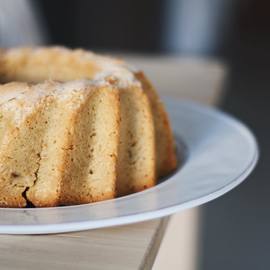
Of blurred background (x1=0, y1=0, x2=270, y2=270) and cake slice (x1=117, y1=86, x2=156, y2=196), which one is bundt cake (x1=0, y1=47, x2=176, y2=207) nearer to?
cake slice (x1=117, y1=86, x2=156, y2=196)

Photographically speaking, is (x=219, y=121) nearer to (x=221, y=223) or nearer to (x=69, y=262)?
(x=69, y=262)

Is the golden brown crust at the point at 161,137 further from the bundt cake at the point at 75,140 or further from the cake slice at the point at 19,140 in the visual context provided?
the cake slice at the point at 19,140

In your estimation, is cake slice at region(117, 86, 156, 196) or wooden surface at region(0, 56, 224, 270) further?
cake slice at region(117, 86, 156, 196)

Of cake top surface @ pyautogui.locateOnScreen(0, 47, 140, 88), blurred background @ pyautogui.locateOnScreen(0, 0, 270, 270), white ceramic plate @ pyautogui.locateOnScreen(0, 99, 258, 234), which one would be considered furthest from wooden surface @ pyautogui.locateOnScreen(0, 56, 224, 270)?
blurred background @ pyautogui.locateOnScreen(0, 0, 270, 270)

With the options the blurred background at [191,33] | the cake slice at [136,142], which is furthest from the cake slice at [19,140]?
the blurred background at [191,33]

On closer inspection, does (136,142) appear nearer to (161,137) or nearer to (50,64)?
(161,137)
